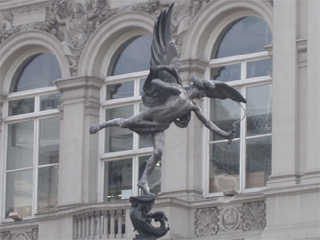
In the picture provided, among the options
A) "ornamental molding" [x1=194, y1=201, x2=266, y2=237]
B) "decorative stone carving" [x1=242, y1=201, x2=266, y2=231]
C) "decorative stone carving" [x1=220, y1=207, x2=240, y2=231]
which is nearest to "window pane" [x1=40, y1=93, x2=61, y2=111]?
"ornamental molding" [x1=194, y1=201, x2=266, y2=237]

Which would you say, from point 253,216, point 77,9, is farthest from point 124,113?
point 253,216

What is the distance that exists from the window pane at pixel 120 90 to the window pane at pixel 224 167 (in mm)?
2573

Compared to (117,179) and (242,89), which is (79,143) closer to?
(117,179)

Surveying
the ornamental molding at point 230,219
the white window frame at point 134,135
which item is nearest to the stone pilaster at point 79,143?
the white window frame at point 134,135

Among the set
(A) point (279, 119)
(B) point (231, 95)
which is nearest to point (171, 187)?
(A) point (279, 119)

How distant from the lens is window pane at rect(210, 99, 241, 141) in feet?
93.7

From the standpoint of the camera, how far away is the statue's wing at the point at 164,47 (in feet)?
45.8

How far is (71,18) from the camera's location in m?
31.2

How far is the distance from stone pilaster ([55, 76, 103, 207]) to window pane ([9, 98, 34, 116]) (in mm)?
1559

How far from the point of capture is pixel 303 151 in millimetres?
26594

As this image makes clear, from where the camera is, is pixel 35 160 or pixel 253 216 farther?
pixel 35 160

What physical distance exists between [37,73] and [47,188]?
276cm

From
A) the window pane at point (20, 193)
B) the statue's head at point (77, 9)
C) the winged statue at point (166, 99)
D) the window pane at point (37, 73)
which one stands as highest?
the statue's head at point (77, 9)

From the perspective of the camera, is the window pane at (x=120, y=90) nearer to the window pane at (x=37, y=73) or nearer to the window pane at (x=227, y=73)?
the window pane at (x=37, y=73)
